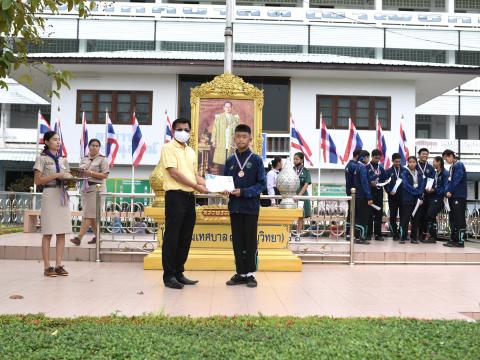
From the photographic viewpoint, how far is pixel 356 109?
65.1 feet

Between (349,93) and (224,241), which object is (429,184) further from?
(349,93)

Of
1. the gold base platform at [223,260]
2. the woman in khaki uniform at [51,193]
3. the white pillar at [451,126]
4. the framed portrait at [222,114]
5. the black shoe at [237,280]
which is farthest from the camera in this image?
the white pillar at [451,126]

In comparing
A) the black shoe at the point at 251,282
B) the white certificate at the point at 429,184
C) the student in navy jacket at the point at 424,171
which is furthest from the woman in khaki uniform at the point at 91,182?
the white certificate at the point at 429,184

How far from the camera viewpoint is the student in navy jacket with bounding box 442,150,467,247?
1062 centimetres

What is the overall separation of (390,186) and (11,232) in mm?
8894

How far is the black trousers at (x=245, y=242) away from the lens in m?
6.71

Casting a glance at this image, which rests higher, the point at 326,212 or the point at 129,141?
the point at 129,141

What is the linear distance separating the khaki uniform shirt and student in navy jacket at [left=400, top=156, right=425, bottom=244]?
608 cm

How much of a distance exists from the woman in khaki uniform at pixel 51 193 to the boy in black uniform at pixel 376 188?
6821mm

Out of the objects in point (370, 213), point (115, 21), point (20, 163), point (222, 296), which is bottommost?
point (222, 296)

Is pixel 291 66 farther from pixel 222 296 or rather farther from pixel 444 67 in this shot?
pixel 222 296

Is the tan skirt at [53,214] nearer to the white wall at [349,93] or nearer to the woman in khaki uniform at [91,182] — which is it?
the woman in khaki uniform at [91,182]

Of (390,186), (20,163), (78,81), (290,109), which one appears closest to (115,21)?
(20,163)

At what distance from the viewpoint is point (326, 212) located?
31.1 feet
